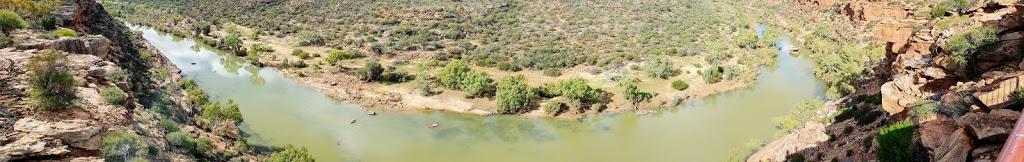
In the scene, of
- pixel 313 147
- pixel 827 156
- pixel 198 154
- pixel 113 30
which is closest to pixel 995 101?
pixel 827 156

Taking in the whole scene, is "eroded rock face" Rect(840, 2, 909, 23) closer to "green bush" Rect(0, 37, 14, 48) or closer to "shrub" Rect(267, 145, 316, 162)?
"shrub" Rect(267, 145, 316, 162)

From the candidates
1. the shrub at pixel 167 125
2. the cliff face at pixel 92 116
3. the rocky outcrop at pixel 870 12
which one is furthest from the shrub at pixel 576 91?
the rocky outcrop at pixel 870 12

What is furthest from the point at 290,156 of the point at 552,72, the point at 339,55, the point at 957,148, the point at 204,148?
the point at 339,55

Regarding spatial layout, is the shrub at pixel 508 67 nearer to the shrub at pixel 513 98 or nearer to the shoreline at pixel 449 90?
the shoreline at pixel 449 90

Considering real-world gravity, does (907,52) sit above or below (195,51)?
above

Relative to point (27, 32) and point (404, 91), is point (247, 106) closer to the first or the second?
point (404, 91)

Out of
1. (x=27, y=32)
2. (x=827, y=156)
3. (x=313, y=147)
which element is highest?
(x=27, y=32)

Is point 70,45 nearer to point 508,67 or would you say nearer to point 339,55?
point 339,55

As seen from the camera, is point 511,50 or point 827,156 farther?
point 511,50
